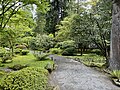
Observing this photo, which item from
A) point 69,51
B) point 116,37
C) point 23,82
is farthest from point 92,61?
point 23,82

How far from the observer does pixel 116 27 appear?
9.34 m

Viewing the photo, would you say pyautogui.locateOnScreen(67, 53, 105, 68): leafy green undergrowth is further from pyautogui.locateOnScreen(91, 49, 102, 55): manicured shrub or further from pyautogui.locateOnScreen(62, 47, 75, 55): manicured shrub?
pyautogui.locateOnScreen(91, 49, 102, 55): manicured shrub

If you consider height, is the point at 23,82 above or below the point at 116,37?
below

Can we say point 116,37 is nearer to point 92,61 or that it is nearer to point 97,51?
point 92,61

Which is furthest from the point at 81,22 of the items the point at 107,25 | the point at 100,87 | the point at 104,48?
the point at 100,87

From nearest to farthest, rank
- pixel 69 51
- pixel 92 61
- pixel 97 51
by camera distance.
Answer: pixel 92 61 < pixel 69 51 < pixel 97 51

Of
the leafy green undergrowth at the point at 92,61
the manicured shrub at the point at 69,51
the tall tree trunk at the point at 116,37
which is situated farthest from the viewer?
the manicured shrub at the point at 69,51

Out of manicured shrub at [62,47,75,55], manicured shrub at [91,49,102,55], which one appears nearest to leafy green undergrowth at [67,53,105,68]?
manicured shrub at [62,47,75,55]

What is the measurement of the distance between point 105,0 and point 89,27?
7.35ft

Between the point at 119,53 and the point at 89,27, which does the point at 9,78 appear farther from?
the point at 89,27

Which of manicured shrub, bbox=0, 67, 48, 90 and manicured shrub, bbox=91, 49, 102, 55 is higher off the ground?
manicured shrub, bbox=0, 67, 48, 90

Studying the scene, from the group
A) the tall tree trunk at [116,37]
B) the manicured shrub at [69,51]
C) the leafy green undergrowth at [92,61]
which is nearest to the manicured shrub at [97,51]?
the manicured shrub at [69,51]

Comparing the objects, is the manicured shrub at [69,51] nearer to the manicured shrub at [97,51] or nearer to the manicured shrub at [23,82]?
the manicured shrub at [97,51]

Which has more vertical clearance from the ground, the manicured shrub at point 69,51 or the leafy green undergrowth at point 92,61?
the manicured shrub at point 69,51
